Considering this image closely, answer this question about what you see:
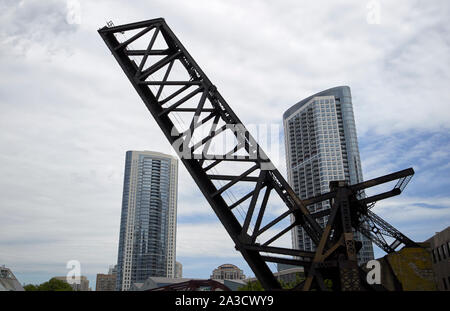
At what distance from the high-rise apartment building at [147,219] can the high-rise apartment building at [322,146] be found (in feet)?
205

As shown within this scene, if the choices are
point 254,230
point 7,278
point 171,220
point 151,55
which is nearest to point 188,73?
point 151,55

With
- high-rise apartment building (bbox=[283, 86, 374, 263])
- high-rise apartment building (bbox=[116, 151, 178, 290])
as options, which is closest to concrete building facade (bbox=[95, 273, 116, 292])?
high-rise apartment building (bbox=[116, 151, 178, 290])

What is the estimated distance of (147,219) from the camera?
157625 millimetres

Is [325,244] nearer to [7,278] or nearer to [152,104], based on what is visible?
[152,104]

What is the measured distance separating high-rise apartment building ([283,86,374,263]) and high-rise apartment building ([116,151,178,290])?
6261 centimetres

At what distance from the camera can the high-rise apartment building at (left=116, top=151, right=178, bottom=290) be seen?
495ft

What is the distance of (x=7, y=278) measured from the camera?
1720 inches

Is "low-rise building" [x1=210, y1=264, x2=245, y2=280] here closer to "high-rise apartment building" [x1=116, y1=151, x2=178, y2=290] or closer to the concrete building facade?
"high-rise apartment building" [x1=116, y1=151, x2=178, y2=290]

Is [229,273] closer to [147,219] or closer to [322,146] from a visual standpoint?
[147,219]

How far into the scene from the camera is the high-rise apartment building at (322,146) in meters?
123

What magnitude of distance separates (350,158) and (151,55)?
125496mm

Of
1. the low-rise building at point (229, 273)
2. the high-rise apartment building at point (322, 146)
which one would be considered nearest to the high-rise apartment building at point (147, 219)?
the low-rise building at point (229, 273)

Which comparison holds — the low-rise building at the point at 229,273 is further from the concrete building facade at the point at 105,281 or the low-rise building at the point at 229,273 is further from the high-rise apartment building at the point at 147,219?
the concrete building facade at the point at 105,281

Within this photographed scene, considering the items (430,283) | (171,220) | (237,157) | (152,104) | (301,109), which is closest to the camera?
(430,283)
